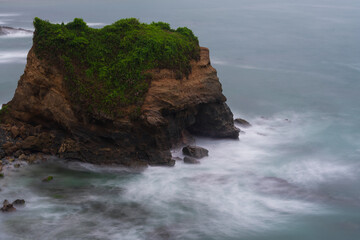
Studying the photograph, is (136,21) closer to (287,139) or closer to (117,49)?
(117,49)

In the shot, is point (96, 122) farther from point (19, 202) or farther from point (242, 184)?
point (242, 184)

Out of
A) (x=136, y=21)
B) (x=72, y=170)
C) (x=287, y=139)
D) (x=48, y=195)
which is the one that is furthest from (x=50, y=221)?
(x=287, y=139)

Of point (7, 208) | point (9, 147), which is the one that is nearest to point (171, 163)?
point (7, 208)

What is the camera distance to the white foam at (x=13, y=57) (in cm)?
2562

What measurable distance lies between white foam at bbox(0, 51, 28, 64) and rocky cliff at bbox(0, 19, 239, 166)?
14.1 meters

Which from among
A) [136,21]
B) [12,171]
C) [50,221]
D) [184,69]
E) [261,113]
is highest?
[136,21]

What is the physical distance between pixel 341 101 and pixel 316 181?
32.0ft

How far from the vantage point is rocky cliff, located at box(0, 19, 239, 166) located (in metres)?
11.7

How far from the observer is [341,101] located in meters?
20.3

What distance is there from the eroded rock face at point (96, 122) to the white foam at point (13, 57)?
1422 cm

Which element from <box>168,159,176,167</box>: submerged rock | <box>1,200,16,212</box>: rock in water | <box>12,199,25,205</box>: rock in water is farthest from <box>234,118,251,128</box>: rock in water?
<box>1,200,16,212</box>: rock in water

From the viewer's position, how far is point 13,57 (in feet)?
86.6

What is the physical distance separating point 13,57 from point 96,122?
57.4 ft

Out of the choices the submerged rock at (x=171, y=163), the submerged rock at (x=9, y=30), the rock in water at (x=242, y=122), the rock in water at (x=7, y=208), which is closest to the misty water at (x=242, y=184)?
the rock in water at (x=7, y=208)
